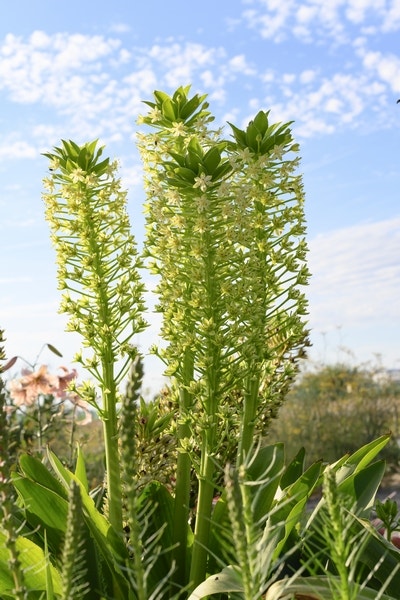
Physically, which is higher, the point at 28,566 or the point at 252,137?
the point at 252,137

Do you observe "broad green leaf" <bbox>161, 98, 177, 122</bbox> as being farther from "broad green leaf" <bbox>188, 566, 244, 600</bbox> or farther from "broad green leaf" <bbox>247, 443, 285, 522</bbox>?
"broad green leaf" <bbox>188, 566, 244, 600</bbox>

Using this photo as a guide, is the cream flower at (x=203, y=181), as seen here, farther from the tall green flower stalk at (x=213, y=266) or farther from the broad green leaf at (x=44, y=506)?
the broad green leaf at (x=44, y=506)

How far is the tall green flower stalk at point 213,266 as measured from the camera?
8.67 feet

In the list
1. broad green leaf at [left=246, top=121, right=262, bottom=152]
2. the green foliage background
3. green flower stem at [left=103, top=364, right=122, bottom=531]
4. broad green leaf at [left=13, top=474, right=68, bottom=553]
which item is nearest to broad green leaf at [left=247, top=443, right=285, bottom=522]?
green flower stem at [left=103, top=364, right=122, bottom=531]

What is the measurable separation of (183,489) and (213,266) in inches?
37.1

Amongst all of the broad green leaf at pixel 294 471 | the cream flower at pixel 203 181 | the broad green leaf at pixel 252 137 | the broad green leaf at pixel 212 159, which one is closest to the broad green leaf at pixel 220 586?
the broad green leaf at pixel 294 471

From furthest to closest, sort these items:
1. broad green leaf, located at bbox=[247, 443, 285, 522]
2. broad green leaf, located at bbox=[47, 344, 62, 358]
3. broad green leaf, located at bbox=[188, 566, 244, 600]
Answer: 1. broad green leaf, located at bbox=[47, 344, 62, 358]
2. broad green leaf, located at bbox=[247, 443, 285, 522]
3. broad green leaf, located at bbox=[188, 566, 244, 600]

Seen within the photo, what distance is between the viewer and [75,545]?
83 centimetres

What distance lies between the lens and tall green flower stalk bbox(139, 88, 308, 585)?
2.64 meters

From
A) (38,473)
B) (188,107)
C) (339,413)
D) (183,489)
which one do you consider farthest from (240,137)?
(339,413)

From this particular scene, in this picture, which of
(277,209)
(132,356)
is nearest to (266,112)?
(277,209)

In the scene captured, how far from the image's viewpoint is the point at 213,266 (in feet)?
8.77

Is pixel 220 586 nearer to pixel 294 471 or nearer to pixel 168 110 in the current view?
pixel 294 471

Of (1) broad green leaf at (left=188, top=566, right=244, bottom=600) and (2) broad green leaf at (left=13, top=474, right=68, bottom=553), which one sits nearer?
(1) broad green leaf at (left=188, top=566, right=244, bottom=600)
